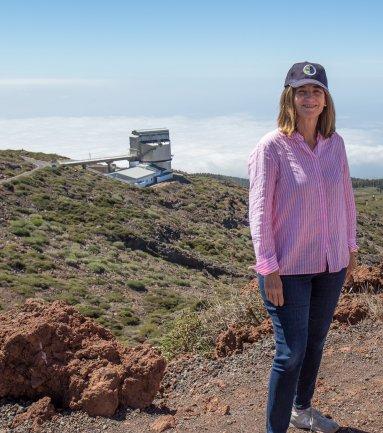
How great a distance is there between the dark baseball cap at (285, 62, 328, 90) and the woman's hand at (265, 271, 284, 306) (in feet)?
3.11

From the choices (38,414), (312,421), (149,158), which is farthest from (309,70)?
(149,158)

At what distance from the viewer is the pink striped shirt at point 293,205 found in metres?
2.59

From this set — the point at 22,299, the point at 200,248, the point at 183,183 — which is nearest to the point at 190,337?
the point at 22,299

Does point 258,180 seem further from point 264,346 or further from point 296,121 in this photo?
point 264,346

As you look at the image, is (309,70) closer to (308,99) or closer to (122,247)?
(308,99)

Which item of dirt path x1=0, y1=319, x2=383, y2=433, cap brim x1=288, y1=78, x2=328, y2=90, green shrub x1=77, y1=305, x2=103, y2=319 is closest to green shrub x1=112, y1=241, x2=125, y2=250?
green shrub x1=77, y1=305, x2=103, y2=319

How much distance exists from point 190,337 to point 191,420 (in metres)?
2.18

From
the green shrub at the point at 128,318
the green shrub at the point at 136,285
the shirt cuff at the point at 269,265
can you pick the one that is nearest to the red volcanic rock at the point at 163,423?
the shirt cuff at the point at 269,265

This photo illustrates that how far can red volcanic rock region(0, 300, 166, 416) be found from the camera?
3.70 m

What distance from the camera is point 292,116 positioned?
2.67 metres

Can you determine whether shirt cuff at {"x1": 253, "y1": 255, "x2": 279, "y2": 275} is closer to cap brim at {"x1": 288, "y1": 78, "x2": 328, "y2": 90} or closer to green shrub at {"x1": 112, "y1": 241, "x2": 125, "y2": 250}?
cap brim at {"x1": 288, "y1": 78, "x2": 328, "y2": 90}

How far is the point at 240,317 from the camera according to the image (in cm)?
572

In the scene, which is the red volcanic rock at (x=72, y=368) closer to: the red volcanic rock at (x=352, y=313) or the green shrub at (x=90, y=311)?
the red volcanic rock at (x=352, y=313)

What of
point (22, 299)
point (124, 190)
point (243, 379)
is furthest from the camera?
point (124, 190)
